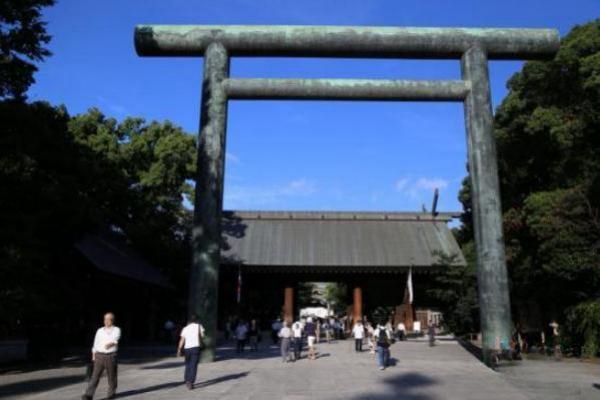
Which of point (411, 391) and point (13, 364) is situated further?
point (13, 364)

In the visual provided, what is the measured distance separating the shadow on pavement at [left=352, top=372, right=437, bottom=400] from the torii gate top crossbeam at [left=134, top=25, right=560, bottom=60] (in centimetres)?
824

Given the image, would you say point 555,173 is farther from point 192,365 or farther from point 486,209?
point 192,365

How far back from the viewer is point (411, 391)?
9672 mm

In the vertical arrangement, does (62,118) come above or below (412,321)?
above

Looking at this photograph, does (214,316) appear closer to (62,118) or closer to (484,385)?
(484,385)

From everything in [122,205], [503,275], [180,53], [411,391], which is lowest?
[411,391]

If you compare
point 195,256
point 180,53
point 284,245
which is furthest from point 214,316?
point 284,245

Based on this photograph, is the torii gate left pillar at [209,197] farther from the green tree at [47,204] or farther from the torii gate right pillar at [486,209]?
the torii gate right pillar at [486,209]

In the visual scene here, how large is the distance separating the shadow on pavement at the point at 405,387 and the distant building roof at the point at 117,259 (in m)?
11.2

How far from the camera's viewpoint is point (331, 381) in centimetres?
1092

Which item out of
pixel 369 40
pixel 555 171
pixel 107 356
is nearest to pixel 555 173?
pixel 555 171

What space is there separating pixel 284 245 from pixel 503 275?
18659mm

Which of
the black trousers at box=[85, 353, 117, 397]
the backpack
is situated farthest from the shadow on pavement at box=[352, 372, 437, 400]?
the black trousers at box=[85, 353, 117, 397]

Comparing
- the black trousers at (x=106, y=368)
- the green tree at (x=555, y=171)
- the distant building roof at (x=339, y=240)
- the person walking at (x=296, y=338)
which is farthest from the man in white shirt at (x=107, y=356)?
the distant building roof at (x=339, y=240)
